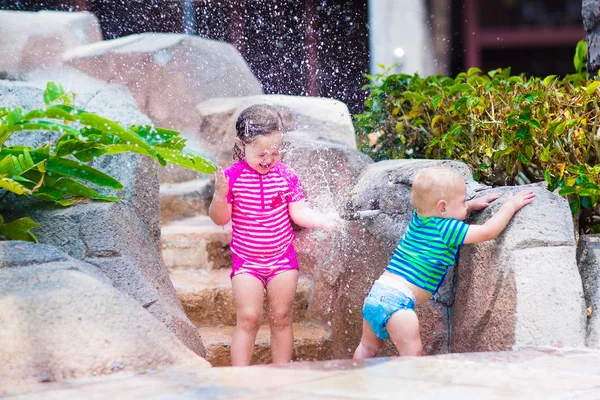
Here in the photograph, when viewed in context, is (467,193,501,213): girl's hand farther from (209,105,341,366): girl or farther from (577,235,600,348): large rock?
(209,105,341,366): girl

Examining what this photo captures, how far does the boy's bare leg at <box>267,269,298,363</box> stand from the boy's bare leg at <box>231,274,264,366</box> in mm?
80

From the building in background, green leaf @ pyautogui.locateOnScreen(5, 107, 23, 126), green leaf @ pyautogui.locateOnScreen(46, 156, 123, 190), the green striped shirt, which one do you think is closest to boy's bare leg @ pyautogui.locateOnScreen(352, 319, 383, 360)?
the green striped shirt

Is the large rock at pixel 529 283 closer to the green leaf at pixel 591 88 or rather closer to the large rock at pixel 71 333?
the green leaf at pixel 591 88

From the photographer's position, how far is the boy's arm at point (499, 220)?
3459 mm

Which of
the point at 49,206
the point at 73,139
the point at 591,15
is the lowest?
the point at 49,206

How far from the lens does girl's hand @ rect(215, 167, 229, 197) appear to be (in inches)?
156

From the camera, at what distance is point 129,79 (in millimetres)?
7773

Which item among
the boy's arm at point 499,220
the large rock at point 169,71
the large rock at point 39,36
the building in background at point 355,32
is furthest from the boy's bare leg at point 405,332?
the large rock at point 39,36

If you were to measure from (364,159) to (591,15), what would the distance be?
1.58 m

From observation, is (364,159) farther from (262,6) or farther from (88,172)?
(262,6)

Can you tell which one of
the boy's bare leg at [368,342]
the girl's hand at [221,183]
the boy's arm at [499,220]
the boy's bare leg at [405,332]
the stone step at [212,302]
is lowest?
the stone step at [212,302]

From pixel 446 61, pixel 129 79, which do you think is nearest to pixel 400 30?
pixel 446 61

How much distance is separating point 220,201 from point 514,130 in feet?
5.18

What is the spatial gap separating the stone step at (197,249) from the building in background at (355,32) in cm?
306
